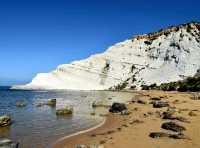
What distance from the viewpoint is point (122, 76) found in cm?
11631

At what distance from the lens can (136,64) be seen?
384 feet

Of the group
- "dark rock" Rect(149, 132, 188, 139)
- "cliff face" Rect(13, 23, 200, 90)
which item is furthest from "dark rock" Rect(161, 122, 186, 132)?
"cliff face" Rect(13, 23, 200, 90)

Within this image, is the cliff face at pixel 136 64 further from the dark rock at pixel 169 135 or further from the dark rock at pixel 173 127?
the dark rock at pixel 169 135

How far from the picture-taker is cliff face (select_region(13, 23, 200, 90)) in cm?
10681

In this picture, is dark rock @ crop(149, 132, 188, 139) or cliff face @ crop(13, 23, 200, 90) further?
cliff face @ crop(13, 23, 200, 90)

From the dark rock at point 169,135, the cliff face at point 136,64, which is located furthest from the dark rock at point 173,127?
the cliff face at point 136,64

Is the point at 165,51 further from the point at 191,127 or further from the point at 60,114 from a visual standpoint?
the point at 191,127

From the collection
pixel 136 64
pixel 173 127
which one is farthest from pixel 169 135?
pixel 136 64

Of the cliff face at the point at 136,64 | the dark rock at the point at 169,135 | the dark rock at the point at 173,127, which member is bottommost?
the dark rock at the point at 169,135

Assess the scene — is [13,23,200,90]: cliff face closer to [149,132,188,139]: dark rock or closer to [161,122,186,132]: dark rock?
[161,122,186,132]: dark rock

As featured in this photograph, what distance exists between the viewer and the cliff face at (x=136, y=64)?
107 m

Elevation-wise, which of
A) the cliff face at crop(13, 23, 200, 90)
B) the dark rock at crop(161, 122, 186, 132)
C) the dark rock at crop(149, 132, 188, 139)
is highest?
the cliff face at crop(13, 23, 200, 90)

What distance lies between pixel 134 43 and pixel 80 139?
106782 millimetres

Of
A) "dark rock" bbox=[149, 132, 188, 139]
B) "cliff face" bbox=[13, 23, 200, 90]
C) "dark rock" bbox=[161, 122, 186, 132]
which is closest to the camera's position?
"dark rock" bbox=[149, 132, 188, 139]
